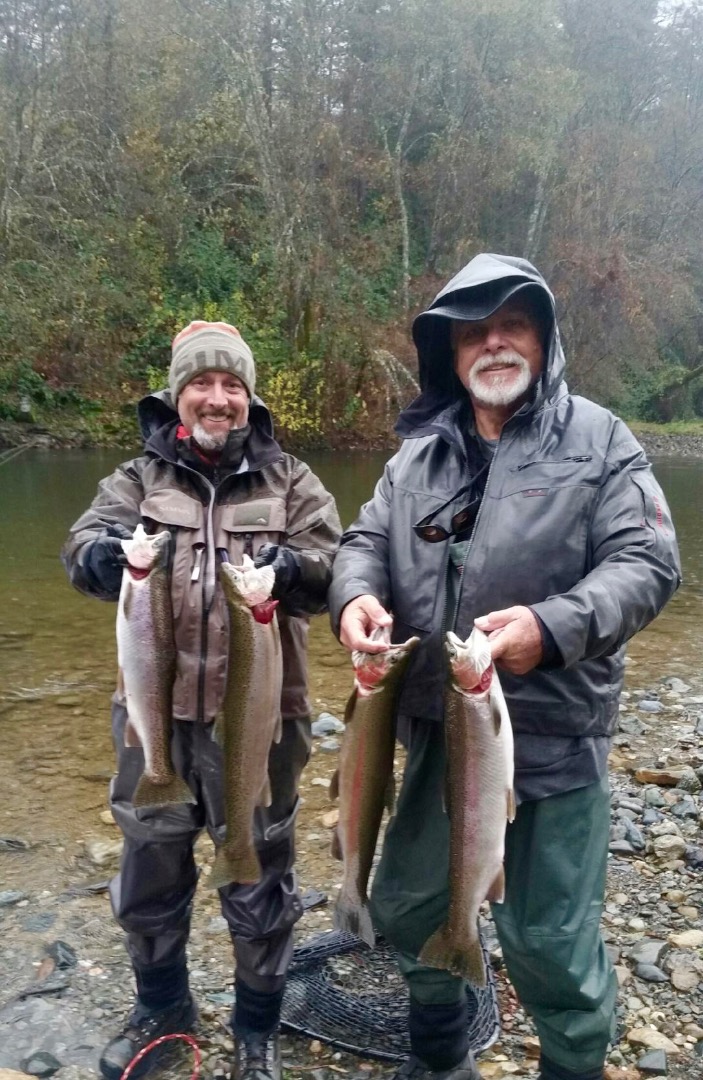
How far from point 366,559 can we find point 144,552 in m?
0.75

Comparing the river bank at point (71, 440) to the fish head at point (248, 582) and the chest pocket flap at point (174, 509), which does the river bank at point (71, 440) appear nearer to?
the chest pocket flap at point (174, 509)

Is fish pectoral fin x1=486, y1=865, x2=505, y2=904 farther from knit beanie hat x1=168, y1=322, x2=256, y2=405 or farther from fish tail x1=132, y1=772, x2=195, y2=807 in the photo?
knit beanie hat x1=168, y1=322, x2=256, y2=405

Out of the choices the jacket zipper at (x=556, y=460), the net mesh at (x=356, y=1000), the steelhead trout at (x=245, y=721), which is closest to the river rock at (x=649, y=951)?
the net mesh at (x=356, y=1000)

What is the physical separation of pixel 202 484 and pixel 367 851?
1426 millimetres

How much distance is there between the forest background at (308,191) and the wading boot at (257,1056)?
21.3 metres

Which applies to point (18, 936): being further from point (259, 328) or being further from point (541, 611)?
point (259, 328)

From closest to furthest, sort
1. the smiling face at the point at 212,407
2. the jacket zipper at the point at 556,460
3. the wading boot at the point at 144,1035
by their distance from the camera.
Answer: the jacket zipper at the point at 556,460 → the wading boot at the point at 144,1035 → the smiling face at the point at 212,407

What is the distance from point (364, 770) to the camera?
2.72 meters

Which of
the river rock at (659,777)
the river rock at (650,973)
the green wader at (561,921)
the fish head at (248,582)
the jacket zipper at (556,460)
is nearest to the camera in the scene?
the green wader at (561,921)

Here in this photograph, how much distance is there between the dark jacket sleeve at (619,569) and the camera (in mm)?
2364

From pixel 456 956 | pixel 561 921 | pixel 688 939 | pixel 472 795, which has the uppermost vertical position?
pixel 472 795

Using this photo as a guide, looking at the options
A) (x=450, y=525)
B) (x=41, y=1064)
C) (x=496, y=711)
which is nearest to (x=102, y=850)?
(x=41, y=1064)

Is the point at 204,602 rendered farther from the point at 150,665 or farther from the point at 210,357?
the point at 210,357

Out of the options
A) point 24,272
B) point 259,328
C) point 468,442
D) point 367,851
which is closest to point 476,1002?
point 367,851
